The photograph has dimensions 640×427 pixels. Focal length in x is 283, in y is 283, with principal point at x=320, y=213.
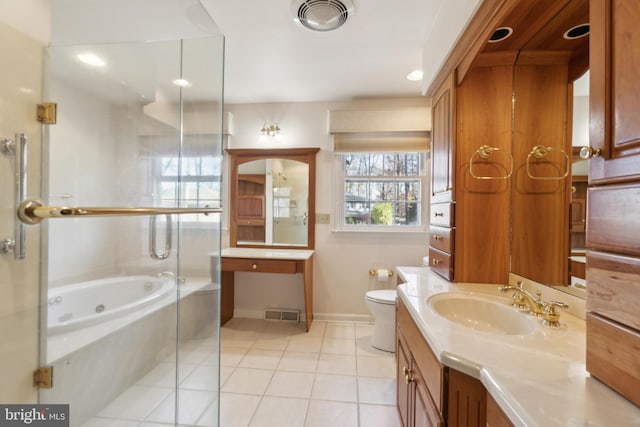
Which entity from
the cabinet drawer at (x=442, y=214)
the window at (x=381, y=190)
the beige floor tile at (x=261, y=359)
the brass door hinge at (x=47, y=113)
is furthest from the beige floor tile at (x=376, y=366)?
the brass door hinge at (x=47, y=113)

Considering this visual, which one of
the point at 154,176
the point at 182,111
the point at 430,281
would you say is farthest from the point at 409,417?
the point at 182,111

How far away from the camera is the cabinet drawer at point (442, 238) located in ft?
5.19

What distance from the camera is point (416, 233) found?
2877 millimetres


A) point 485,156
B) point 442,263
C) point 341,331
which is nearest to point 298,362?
point 341,331

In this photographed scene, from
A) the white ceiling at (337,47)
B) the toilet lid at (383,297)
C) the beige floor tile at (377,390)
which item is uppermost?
the white ceiling at (337,47)

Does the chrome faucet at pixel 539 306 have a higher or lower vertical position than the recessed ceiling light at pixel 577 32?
lower

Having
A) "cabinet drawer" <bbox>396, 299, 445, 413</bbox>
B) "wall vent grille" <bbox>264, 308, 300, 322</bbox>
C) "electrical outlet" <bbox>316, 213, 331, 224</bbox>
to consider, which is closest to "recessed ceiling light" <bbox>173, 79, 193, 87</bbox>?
"electrical outlet" <bbox>316, 213, 331, 224</bbox>

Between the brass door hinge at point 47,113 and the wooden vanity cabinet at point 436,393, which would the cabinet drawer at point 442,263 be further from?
the brass door hinge at point 47,113

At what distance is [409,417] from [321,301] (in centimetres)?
178

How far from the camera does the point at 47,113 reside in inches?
43.6

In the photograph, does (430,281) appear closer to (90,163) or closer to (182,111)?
(182,111)

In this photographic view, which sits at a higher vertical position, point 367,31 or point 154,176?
point 367,31

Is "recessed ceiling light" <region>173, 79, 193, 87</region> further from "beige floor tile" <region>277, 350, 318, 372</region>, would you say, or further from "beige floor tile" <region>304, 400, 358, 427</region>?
"beige floor tile" <region>304, 400, 358, 427</region>

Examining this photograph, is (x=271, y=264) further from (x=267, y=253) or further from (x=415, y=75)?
(x=415, y=75)
